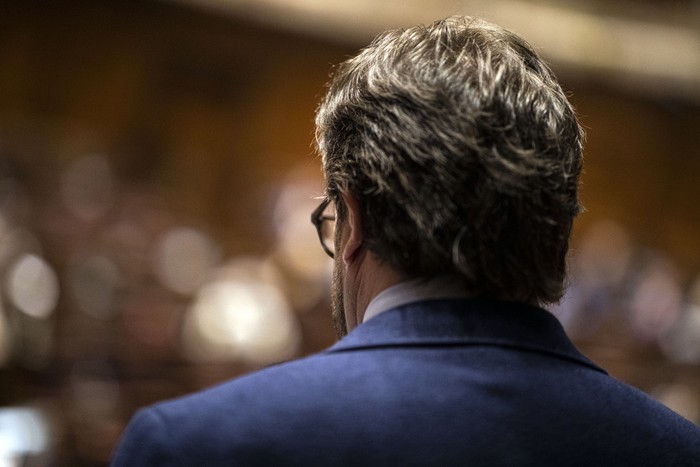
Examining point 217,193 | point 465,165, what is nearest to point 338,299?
point 465,165

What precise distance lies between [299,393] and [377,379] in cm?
8

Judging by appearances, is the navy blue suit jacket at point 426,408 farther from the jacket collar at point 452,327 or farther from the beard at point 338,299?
the beard at point 338,299

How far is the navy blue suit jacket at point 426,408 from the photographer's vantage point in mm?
982

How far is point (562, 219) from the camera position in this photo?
1124 mm

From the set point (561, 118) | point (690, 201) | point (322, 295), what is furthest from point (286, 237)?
point (561, 118)

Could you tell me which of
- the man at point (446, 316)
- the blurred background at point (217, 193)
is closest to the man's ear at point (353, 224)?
the man at point (446, 316)

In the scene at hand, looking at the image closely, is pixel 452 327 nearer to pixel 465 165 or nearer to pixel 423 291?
pixel 423 291

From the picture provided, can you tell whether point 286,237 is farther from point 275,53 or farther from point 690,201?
point 690,201

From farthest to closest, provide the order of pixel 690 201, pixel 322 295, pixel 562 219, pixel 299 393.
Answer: pixel 690 201, pixel 322 295, pixel 562 219, pixel 299 393

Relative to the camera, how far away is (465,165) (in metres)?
1.07

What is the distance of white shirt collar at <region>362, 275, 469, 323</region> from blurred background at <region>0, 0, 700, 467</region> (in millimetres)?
3404

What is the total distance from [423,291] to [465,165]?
142mm

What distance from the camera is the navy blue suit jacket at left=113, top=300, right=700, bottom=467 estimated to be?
0.98 meters

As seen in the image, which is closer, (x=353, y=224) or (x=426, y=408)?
(x=426, y=408)
